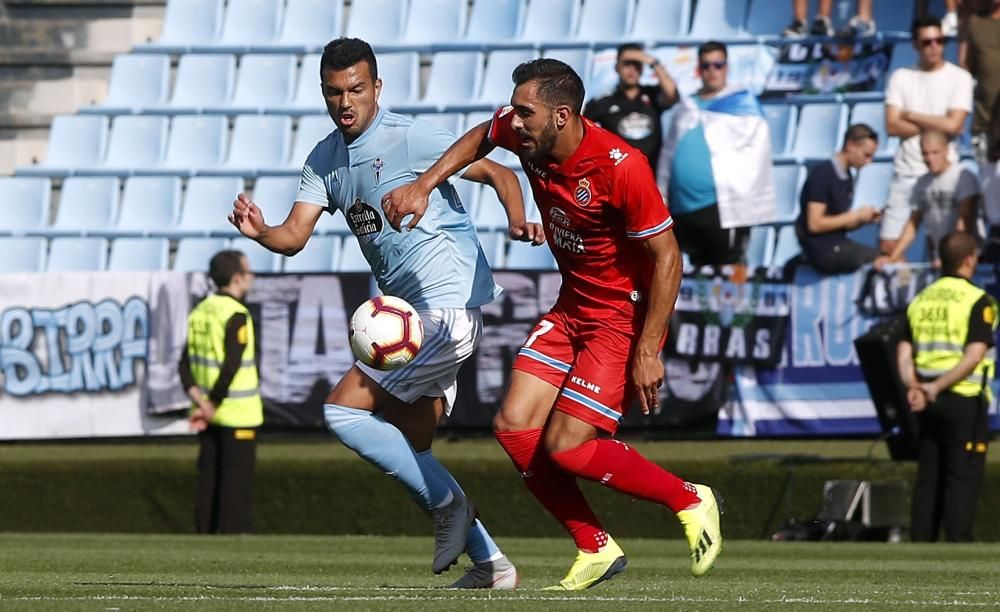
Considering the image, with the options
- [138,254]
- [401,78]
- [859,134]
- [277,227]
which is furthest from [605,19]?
[277,227]

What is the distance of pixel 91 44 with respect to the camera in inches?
763

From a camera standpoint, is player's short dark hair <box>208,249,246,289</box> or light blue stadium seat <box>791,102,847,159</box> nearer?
player's short dark hair <box>208,249,246,289</box>

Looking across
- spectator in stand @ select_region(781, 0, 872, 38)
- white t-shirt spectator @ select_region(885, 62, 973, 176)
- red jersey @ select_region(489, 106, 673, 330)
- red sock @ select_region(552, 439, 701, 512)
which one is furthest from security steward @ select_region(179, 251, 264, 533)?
red sock @ select_region(552, 439, 701, 512)

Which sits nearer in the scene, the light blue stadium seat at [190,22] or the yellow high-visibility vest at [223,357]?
the yellow high-visibility vest at [223,357]

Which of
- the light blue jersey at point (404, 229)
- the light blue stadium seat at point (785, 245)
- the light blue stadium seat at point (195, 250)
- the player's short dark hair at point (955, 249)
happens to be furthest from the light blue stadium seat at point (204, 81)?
the light blue jersey at point (404, 229)

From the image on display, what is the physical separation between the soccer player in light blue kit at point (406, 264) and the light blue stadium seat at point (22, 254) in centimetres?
990

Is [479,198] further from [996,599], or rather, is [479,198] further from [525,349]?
[996,599]

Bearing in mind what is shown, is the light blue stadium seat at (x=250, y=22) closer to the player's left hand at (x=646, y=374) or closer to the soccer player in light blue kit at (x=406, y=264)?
the soccer player in light blue kit at (x=406, y=264)

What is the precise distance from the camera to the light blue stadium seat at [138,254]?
16781 mm

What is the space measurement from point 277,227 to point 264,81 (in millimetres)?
11110

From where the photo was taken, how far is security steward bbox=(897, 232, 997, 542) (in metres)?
11.8

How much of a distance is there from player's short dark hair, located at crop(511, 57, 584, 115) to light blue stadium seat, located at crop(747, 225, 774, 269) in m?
7.97

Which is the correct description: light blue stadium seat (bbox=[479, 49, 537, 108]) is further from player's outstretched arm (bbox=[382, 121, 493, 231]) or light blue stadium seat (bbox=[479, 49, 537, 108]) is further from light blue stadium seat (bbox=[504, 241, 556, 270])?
player's outstretched arm (bbox=[382, 121, 493, 231])

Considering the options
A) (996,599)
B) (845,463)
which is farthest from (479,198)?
(996,599)
